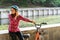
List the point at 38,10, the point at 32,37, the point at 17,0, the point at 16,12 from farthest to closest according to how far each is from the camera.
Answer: the point at 17,0 < the point at 38,10 < the point at 32,37 < the point at 16,12

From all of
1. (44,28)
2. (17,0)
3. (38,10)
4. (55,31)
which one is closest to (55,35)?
(55,31)

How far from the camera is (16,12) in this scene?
5559 mm

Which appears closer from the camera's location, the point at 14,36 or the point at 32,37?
the point at 14,36

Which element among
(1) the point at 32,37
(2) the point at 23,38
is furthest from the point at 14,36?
(1) the point at 32,37

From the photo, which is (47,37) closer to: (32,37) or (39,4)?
(32,37)

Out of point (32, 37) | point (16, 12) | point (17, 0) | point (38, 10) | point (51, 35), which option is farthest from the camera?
point (17, 0)

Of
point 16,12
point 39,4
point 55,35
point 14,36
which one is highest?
point 16,12

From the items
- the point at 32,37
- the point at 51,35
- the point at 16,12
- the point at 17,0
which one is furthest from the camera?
the point at 17,0

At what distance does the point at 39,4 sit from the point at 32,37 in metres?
33.6

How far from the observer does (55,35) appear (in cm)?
766

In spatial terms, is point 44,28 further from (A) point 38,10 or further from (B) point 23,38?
(A) point 38,10

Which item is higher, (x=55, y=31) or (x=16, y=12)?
(x=16, y=12)

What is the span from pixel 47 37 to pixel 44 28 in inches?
13.5

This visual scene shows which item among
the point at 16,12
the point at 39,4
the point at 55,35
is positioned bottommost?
the point at 39,4
